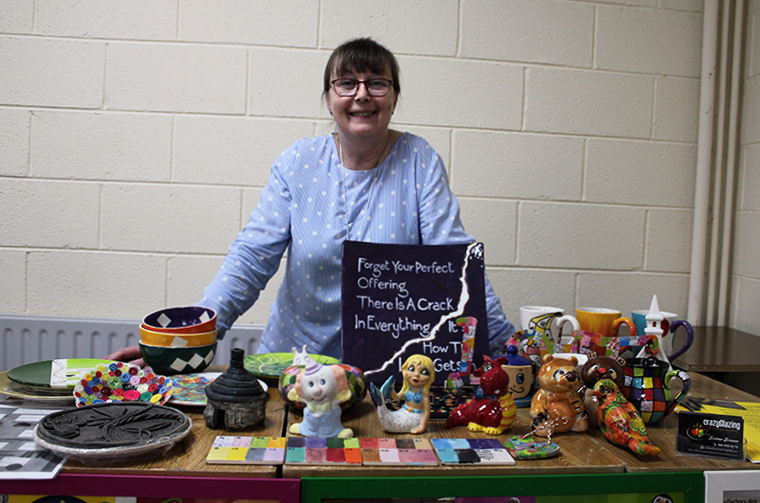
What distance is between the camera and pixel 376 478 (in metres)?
0.86

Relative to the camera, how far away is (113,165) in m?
2.29

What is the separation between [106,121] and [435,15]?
1.41 m

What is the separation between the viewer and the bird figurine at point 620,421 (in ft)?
3.05

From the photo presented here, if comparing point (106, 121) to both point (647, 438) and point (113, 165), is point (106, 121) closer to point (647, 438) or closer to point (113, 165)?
point (113, 165)

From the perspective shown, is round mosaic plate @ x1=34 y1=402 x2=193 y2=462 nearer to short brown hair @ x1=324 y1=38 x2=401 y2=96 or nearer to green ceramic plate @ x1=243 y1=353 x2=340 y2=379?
green ceramic plate @ x1=243 y1=353 x2=340 y2=379

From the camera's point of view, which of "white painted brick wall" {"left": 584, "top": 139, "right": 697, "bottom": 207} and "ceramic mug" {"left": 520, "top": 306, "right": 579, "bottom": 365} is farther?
"white painted brick wall" {"left": 584, "top": 139, "right": 697, "bottom": 207}

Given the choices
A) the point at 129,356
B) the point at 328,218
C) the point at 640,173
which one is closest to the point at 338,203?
the point at 328,218

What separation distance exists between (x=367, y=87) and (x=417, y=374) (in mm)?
803

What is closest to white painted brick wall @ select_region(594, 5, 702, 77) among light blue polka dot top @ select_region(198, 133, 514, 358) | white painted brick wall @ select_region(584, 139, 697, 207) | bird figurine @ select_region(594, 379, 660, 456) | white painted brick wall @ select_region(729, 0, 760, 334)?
white painted brick wall @ select_region(729, 0, 760, 334)

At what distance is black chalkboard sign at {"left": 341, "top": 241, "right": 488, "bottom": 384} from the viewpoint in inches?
47.3

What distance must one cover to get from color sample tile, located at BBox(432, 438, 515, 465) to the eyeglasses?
888 mm

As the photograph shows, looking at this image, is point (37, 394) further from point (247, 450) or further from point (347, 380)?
point (347, 380)

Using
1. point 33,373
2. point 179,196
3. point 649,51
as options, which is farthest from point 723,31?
point 33,373

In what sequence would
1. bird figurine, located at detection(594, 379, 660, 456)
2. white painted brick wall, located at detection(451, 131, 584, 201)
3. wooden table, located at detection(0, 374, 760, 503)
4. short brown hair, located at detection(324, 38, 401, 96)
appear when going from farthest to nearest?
white painted brick wall, located at detection(451, 131, 584, 201) → short brown hair, located at detection(324, 38, 401, 96) → bird figurine, located at detection(594, 379, 660, 456) → wooden table, located at detection(0, 374, 760, 503)
